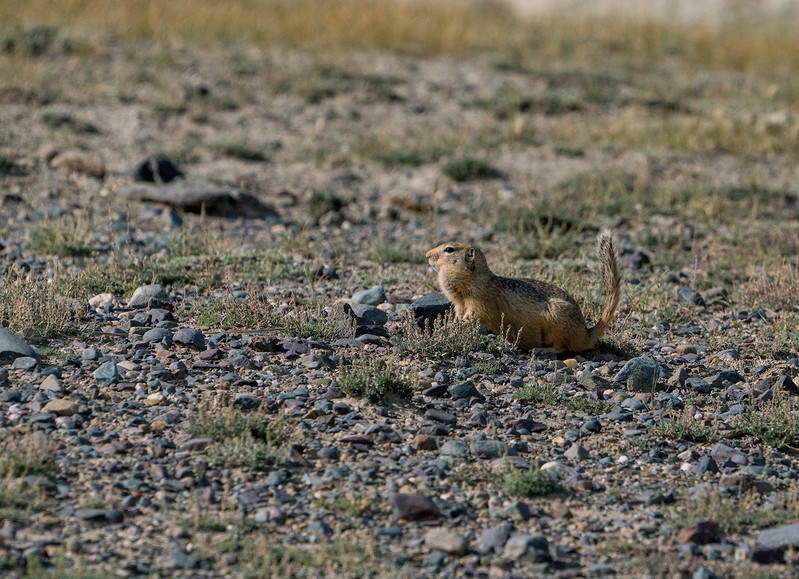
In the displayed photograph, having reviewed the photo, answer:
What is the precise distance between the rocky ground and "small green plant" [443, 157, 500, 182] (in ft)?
0.14

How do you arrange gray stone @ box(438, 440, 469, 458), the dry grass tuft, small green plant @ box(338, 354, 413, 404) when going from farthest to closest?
the dry grass tuft < small green plant @ box(338, 354, 413, 404) < gray stone @ box(438, 440, 469, 458)

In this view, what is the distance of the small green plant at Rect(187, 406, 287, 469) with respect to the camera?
19.5ft

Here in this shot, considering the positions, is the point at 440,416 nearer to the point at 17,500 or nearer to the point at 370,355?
the point at 370,355

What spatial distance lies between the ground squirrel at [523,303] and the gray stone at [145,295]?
204cm

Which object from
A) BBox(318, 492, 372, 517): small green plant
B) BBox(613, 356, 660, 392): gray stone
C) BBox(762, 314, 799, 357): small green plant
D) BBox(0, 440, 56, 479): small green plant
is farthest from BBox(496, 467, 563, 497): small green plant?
BBox(762, 314, 799, 357): small green plant

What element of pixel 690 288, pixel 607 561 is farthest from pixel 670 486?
pixel 690 288

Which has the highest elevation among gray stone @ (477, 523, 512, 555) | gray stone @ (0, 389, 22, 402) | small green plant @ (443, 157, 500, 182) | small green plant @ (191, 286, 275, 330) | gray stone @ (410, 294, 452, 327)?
small green plant @ (443, 157, 500, 182)

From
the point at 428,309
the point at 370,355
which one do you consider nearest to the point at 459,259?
the point at 428,309

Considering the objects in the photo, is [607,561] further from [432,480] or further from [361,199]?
[361,199]

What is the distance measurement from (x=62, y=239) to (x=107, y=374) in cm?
363

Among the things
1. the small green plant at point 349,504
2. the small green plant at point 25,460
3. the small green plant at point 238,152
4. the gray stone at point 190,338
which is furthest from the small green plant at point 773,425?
the small green plant at point 238,152

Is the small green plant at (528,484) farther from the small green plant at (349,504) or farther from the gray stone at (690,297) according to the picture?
the gray stone at (690,297)

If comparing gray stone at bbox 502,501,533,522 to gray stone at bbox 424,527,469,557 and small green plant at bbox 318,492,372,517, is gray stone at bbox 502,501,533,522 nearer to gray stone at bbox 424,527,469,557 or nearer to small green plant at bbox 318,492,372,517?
gray stone at bbox 424,527,469,557

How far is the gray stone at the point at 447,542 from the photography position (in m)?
5.24
